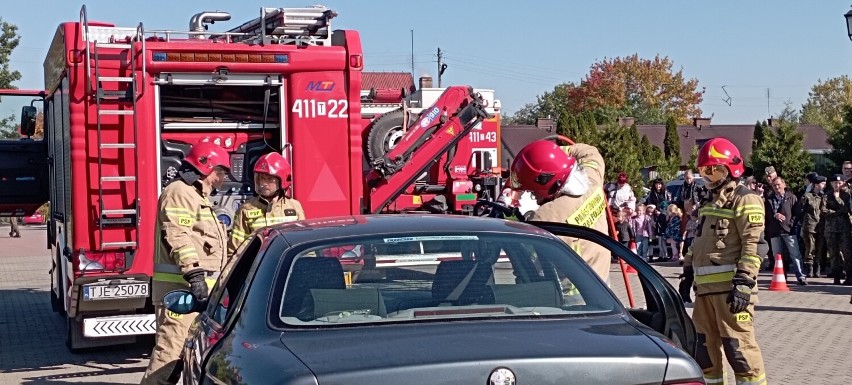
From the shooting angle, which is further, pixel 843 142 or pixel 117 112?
pixel 843 142

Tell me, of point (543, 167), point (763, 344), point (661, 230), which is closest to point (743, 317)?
point (543, 167)

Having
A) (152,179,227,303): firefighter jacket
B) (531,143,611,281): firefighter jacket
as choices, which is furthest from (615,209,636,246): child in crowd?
(531,143,611,281): firefighter jacket

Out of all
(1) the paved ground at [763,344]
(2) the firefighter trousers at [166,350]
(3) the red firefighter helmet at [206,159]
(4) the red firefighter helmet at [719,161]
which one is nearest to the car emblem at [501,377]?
(4) the red firefighter helmet at [719,161]

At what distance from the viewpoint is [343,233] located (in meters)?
4.50

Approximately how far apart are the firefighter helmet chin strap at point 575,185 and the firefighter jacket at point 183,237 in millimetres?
2680

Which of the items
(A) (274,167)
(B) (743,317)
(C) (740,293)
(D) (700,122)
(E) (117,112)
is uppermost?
(D) (700,122)

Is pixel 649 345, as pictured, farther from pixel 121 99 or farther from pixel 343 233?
pixel 121 99

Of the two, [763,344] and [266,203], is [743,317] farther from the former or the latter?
[763,344]

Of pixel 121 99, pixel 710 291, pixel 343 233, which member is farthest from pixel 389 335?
pixel 121 99

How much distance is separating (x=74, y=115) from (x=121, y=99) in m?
0.39

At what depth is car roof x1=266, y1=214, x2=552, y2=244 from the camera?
14.8 feet

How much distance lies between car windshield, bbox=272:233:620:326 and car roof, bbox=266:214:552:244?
2.6 inches

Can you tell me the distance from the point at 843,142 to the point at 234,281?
35820mm

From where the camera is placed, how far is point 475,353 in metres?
3.58
